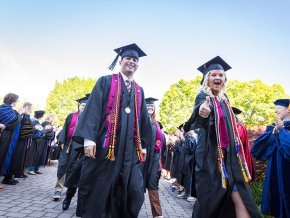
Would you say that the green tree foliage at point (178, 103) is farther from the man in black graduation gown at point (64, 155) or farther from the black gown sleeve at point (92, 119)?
the black gown sleeve at point (92, 119)

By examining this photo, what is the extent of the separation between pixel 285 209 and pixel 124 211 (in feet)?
7.84

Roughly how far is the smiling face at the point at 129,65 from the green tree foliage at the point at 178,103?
122 feet

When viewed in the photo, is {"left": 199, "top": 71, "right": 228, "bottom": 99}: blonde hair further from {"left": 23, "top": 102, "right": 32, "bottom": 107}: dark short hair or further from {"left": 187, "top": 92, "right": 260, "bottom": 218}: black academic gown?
{"left": 23, "top": 102, "right": 32, "bottom": 107}: dark short hair

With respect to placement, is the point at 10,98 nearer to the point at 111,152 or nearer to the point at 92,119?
the point at 92,119

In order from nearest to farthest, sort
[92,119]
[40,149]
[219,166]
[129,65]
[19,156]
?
[219,166] < [92,119] < [129,65] < [19,156] < [40,149]

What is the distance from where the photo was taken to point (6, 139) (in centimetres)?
762

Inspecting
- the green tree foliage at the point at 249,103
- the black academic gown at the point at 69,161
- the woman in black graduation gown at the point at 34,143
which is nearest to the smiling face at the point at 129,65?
the black academic gown at the point at 69,161

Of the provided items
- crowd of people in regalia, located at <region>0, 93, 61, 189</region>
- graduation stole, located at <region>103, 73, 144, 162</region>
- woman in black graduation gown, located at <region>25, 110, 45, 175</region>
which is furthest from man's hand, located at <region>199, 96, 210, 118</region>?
woman in black graduation gown, located at <region>25, 110, 45, 175</region>

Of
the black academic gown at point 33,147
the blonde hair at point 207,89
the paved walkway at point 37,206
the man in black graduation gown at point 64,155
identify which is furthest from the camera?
the black academic gown at point 33,147

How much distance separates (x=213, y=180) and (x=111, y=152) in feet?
3.52

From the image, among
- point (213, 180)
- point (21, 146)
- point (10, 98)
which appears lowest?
point (213, 180)

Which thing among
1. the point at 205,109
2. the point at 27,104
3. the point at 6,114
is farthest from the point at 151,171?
the point at 27,104

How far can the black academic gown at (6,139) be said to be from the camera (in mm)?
7425

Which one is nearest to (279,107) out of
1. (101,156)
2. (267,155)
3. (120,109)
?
(267,155)
